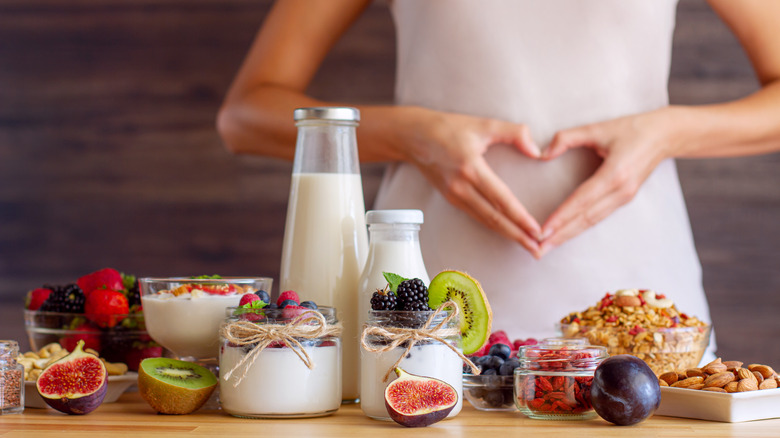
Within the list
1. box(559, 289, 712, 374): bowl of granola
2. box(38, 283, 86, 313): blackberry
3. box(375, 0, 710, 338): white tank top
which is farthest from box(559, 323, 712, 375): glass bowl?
box(38, 283, 86, 313): blackberry

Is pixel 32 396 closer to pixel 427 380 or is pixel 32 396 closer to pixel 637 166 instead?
pixel 427 380

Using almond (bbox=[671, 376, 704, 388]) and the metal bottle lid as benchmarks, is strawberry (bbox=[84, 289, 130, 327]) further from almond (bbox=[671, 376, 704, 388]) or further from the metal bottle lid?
almond (bbox=[671, 376, 704, 388])

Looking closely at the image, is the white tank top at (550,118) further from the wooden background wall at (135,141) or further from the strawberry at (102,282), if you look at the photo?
the wooden background wall at (135,141)

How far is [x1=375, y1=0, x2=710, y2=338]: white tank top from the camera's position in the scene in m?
1.74

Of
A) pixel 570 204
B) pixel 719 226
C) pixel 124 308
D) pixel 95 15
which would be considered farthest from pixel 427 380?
pixel 95 15

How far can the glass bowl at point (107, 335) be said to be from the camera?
1.20 meters

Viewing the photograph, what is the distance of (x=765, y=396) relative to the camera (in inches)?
37.2

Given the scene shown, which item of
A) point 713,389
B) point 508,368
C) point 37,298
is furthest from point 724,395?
point 37,298

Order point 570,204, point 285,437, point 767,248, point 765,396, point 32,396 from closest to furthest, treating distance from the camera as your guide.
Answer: point 285,437
point 765,396
point 32,396
point 570,204
point 767,248

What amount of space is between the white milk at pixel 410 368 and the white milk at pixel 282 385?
0.05 metres

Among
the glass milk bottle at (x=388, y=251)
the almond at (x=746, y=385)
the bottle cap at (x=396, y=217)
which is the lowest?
the almond at (x=746, y=385)

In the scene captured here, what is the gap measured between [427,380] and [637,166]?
2.87 ft

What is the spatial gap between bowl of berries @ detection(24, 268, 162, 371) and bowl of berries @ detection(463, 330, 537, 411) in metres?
0.51

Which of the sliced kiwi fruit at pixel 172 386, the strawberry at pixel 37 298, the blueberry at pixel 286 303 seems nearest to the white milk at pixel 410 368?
the blueberry at pixel 286 303
